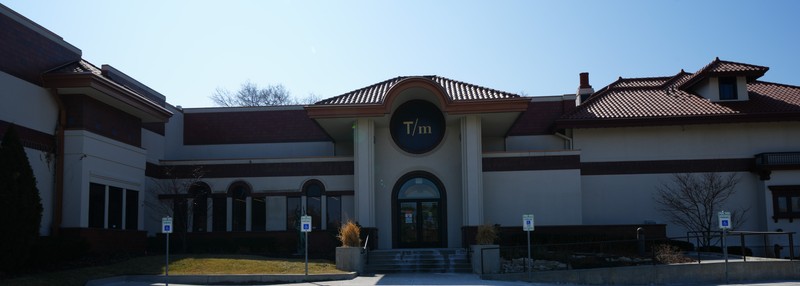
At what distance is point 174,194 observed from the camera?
3303 centimetres

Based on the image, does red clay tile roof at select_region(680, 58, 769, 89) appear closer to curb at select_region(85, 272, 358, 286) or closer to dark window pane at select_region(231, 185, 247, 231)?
dark window pane at select_region(231, 185, 247, 231)

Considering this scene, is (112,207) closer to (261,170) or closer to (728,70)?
(261,170)

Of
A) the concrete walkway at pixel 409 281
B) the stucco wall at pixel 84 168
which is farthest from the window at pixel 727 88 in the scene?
the stucco wall at pixel 84 168

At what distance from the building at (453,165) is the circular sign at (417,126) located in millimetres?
45

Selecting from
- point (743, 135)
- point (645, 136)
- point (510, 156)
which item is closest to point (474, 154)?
point (510, 156)

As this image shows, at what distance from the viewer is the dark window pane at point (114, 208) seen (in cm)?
2842

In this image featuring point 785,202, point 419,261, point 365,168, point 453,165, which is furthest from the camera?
point 785,202

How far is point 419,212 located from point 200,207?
1004 centimetres

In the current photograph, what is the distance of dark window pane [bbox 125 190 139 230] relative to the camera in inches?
1181

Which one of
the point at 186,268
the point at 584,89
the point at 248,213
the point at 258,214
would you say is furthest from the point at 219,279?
the point at 584,89

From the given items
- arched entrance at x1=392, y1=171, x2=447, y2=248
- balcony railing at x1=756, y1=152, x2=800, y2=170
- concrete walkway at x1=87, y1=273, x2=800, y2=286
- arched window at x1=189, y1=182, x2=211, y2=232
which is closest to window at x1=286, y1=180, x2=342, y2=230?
arched entrance at x1=392, y1=171, x2=447, y2=248

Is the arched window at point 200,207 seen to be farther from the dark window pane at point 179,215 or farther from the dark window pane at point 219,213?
the dark window pane at point 179,215

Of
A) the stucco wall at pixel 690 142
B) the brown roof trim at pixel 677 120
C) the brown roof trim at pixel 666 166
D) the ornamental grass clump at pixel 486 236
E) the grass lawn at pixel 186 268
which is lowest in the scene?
the grass lawn at pixel 186 268

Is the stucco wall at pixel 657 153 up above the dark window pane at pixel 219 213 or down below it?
above
